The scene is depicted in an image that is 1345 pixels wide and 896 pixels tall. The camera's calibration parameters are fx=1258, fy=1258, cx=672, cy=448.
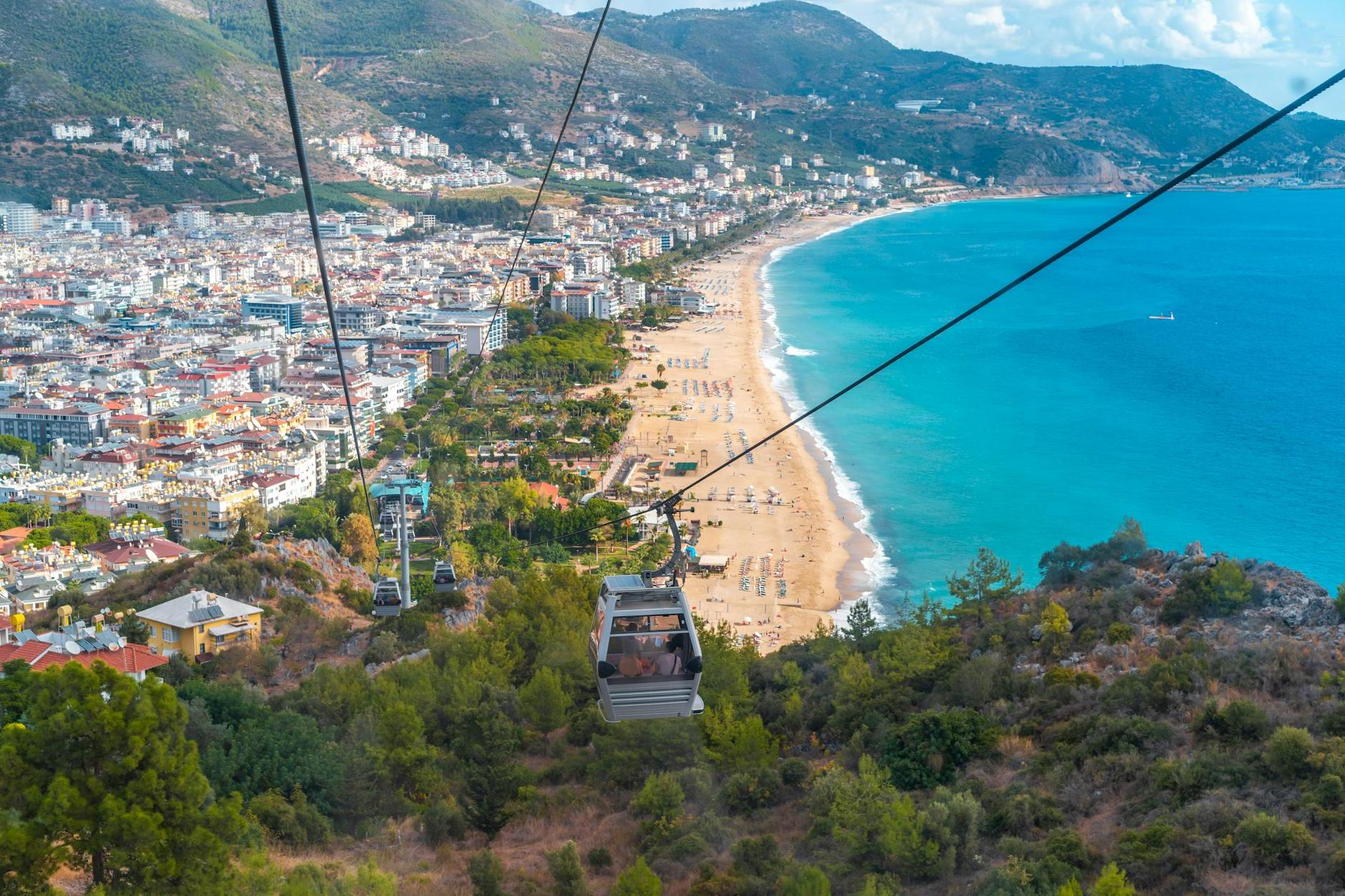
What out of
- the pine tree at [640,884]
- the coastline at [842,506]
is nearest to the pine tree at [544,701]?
the pine tree at [640,884]

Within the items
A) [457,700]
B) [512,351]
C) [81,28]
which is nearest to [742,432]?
[512,351]

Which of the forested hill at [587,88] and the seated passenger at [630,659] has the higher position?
the forested hill at [587,88]

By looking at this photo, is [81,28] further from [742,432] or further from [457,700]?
[457,700]

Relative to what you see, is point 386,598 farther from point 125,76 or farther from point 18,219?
point 125,76

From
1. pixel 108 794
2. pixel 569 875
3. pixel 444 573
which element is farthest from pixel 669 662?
pixel 444 573

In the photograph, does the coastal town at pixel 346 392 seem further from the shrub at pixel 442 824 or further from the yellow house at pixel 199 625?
the shrub at pixel 442 824

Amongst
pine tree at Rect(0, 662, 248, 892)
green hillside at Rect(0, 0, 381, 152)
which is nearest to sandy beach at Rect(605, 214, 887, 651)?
pine tree at Rect(0, 662, 248, 892)
